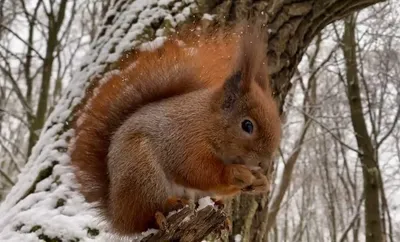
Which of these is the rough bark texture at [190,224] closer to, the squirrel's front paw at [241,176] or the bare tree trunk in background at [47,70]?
the squirrel's front paw at [241,176]

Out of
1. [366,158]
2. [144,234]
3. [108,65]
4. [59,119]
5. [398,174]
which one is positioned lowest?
[144,234]

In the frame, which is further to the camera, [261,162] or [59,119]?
[59,119]

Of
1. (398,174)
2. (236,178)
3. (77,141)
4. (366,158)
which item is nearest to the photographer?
(236,178)

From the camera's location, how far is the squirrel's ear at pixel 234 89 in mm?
1263

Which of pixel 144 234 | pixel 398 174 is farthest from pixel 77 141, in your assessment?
pixel 398 174

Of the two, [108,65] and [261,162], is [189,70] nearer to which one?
[261,162]

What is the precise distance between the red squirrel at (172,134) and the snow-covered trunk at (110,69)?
1.18 ft

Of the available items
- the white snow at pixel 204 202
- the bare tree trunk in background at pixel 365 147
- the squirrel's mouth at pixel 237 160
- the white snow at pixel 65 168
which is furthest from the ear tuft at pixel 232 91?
the bare tree trunk in background at pixel 365 147

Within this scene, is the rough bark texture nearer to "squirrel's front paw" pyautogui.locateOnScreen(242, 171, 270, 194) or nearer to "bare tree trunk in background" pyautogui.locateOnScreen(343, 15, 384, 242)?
"squirrel's front paw" pyautogui.locateOnScreen(242, 171, 270, 194)

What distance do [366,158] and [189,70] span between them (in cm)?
399

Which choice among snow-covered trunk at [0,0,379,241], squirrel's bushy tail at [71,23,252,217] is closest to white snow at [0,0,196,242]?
snow-covered trunk at [0,0,379,241]

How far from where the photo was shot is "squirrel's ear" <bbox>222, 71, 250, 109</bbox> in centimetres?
126

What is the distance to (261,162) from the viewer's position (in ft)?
3.96

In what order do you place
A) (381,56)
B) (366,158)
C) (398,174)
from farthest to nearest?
1. (398,174)
2. (381,56)
3. (366,158)
